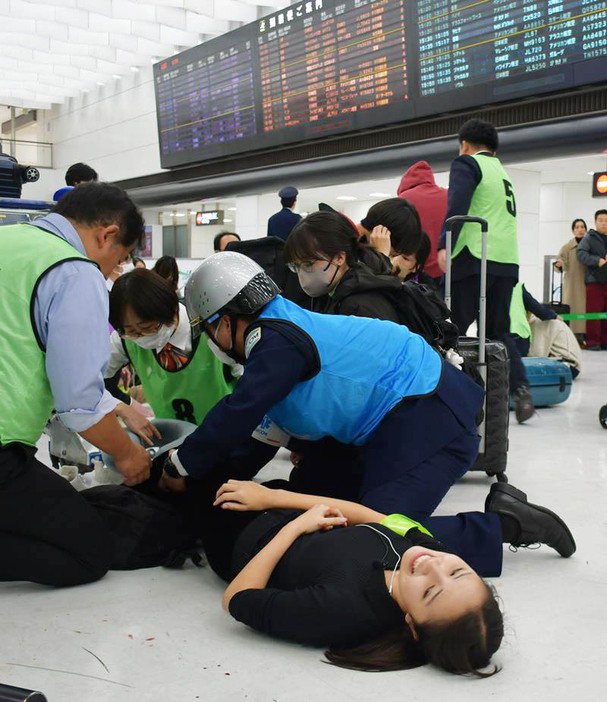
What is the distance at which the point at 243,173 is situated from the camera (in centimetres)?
845

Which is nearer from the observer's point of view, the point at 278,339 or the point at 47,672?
the point at 47,672

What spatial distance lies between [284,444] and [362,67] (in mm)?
5013

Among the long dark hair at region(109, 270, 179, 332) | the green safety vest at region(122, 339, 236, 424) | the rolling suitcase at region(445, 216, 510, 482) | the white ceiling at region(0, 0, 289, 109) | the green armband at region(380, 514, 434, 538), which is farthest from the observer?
the white ceiling at region(0, 0, 289, 109)

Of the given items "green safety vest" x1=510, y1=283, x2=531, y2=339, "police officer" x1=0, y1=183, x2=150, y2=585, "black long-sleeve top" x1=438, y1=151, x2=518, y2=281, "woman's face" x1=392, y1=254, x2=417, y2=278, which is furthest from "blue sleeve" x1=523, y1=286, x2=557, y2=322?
"police officer" x1=0, y1=183, x2=150, y2=585

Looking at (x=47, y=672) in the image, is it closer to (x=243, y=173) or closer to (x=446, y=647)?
(x=446, y=647)

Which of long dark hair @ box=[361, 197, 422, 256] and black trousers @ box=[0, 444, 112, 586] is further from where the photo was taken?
long dark hair @ box=[361, 197, 422, 256]

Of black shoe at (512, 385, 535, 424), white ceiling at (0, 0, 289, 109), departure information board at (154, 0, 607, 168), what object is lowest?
black shoe at (512, 385, 535, 424)

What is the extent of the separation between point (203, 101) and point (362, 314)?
22.0 feet

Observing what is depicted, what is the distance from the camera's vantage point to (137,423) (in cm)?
254

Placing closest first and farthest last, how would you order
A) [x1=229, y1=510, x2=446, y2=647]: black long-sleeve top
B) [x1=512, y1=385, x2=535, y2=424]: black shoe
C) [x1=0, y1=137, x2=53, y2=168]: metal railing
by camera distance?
1. [x1=229, y1=510, x2=446, y2=647]: black long-sleeve top
2. [x1=512, y1=385, x2=535, y2=424]: black shoe
3. [x1=0, y1=137, x2=53, y2=168]: metal railing

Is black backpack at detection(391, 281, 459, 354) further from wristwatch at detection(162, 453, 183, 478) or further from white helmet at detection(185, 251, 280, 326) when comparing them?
wristwatch at detection(162, 453, 183, 478)

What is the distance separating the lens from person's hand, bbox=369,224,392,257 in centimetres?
304

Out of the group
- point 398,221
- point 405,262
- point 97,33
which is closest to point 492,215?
point 405,262

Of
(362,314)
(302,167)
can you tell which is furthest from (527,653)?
(302,167)
